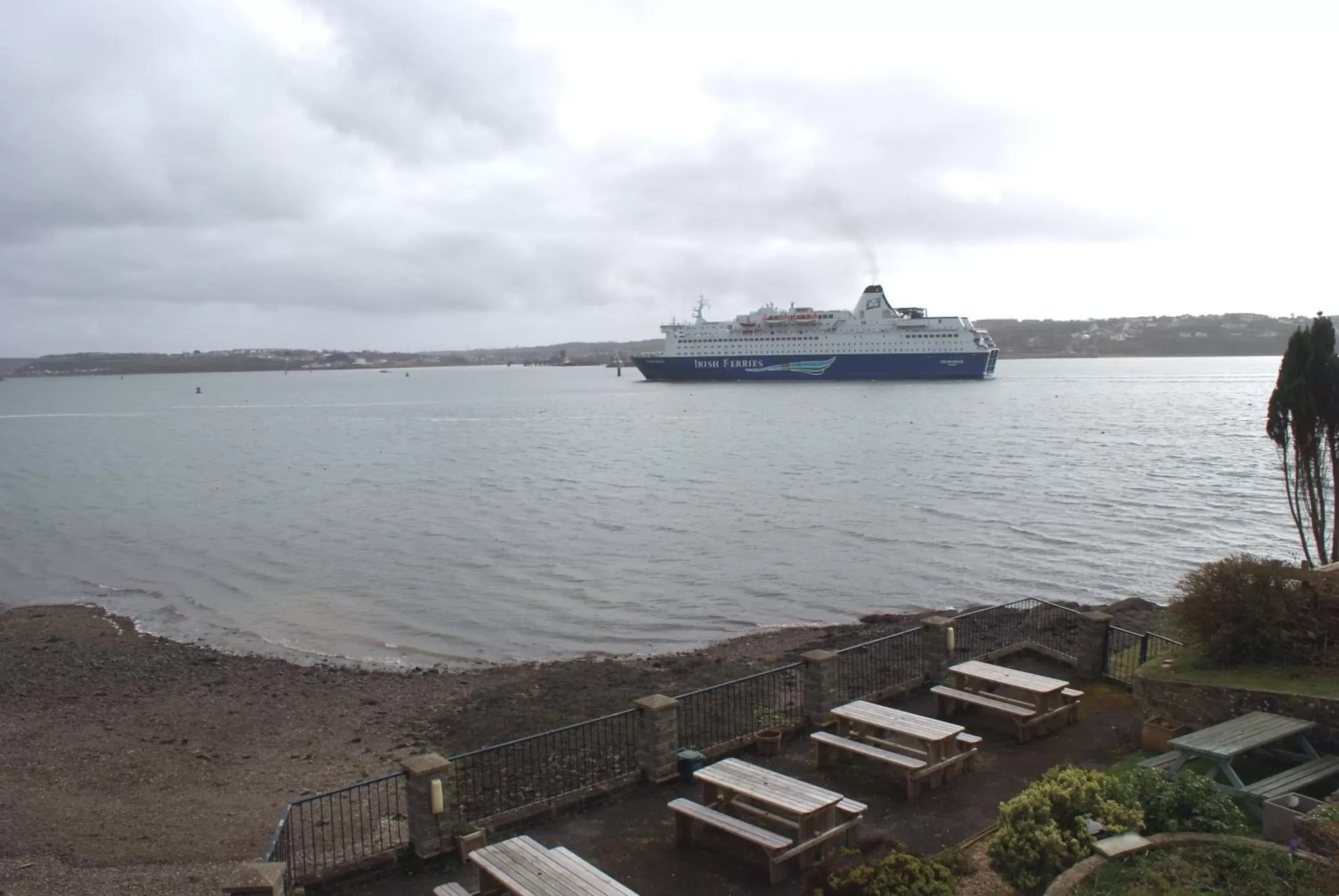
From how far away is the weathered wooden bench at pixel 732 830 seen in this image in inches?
301

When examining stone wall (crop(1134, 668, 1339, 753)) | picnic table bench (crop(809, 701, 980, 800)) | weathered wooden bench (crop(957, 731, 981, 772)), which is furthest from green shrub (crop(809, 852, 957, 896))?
stone wall (crop(1134, 668, 1339, 753))

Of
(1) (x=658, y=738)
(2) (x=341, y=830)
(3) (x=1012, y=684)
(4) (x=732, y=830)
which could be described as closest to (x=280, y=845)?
(2) (x=341, y=830)

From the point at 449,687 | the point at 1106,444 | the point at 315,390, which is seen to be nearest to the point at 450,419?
the point at 1106,444

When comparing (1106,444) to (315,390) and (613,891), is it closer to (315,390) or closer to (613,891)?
(613,891)

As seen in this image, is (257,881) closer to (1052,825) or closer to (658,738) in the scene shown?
(658,738)

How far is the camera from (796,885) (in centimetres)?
761

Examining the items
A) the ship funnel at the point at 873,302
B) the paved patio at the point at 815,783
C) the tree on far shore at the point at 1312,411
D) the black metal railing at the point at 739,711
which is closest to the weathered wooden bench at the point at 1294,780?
the paved patio at the point at 815,783

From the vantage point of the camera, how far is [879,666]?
1554 centimetres

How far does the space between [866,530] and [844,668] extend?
1661 cm

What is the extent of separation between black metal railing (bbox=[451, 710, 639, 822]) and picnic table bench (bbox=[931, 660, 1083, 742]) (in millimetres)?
3880

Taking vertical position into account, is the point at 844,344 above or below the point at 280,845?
above

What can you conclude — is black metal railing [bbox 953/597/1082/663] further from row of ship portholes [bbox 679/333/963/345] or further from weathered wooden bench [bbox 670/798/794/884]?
row of ship portholes [bbox 679/333/963/345]

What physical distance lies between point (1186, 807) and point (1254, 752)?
2.12 metres

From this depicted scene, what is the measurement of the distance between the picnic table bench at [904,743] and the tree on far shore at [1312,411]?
9194 mm
